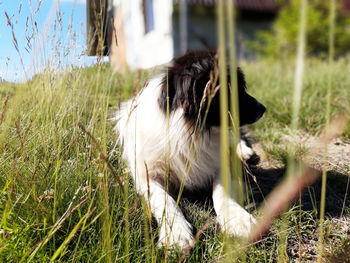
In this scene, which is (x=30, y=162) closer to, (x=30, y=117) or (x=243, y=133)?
(x=30, y=117)

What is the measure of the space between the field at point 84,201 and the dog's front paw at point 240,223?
2.4 inches

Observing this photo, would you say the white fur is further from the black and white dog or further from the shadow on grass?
the shadow on grass

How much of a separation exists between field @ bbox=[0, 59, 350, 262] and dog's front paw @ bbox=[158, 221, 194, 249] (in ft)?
0.15

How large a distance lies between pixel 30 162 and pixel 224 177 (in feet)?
3.96

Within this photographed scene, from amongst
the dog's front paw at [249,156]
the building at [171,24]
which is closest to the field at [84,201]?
the dog's front paw at [249,156]

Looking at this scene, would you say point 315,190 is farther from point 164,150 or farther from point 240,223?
point 164,150

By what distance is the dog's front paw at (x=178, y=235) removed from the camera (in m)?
1.73

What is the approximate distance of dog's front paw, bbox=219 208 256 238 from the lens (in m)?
1.82

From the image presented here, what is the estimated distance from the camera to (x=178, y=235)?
1.81 metres

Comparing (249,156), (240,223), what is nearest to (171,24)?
(249,156)

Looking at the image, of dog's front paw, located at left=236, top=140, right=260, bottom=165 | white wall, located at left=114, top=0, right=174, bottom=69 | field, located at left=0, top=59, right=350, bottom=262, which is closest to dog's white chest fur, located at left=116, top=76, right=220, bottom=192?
field, located at left=0, top=59, right=350, bottom=262

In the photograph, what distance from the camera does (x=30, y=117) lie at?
2086mm

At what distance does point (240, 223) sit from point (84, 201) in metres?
0.82

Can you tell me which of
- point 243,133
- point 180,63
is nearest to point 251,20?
point 243,133
